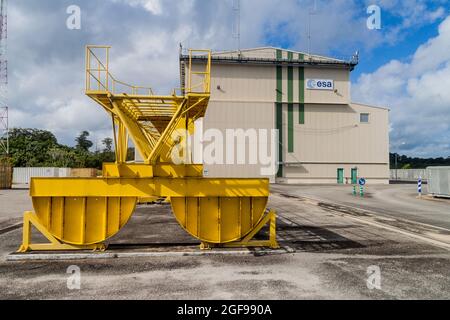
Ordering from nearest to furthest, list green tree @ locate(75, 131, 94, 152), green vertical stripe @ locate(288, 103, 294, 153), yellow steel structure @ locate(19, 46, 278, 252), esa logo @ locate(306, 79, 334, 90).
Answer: yellow steel structure @ locate(19, 46, 278, 252), green vertical stripe @ locate(288, 103, 294, 153), esa logo @ locate(306, 79, 334, 90), green tree @ locate(75, 131, 94, 152)

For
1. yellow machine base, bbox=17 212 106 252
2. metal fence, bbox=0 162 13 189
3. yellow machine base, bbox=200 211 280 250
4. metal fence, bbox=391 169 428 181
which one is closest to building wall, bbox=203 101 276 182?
metal fence, bbox=0 162 13 189

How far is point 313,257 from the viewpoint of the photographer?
6711 mm

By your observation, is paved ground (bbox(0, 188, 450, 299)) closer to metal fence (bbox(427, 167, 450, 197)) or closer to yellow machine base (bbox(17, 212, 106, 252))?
yellow machine base (bbox(17, 212, 106, 252))

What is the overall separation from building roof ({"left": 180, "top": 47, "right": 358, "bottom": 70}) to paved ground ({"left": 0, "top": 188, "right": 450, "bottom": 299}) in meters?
33.5

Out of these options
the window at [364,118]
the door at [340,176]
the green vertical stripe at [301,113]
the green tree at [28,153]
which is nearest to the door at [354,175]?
the door at [340,176]

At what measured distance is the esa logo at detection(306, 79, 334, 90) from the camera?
40.8 m

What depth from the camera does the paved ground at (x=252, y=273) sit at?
4688 mm

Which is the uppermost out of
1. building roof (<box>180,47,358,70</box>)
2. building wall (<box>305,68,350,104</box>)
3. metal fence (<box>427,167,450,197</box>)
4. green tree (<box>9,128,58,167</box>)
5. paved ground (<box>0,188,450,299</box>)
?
building roof (<box>180,47,358,70</box>)

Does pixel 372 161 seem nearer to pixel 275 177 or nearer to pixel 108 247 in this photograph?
pixel 275 177

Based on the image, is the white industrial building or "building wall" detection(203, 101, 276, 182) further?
the white industrial building

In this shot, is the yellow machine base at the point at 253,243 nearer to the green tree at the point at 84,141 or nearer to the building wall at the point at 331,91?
the building wall at the point at 331,91

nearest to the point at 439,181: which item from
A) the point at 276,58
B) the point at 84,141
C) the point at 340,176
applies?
the point at 340,176
